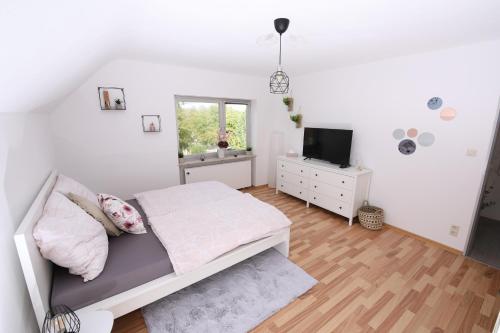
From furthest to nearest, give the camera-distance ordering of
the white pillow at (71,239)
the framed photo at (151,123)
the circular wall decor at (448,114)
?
1. the framed photo at (151,123)
2. the circular wall decor at (448,114)
3. the white pillow at (71,239)

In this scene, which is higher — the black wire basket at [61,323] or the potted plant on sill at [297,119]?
the potted plant on sill at [297,119]

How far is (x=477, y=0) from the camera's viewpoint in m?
1.48

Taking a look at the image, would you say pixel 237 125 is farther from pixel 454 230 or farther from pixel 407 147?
pixel 454 230

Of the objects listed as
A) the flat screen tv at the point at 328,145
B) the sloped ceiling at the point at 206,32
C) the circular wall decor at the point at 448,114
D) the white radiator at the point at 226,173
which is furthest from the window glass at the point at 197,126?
the circular wall decor at the point at 448,114

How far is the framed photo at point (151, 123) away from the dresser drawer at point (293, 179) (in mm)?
2370

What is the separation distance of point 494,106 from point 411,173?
104 centimetres

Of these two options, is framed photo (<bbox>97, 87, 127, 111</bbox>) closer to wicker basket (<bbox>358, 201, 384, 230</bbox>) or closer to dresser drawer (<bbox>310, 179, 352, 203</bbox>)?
dresser drawer (<bbox>310, 179, 352, 203</bbox>)

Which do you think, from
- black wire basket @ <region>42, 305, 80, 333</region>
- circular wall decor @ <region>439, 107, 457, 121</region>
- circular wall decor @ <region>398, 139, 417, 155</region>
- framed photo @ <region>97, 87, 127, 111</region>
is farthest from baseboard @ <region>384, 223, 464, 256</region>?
framed photo @ <region>97, 87, 127, 111</region>

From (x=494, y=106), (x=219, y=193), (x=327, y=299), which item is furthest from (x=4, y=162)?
(x=494, y=106)

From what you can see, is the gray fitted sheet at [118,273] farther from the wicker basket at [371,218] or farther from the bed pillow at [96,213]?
the wicker basket at [371,218]

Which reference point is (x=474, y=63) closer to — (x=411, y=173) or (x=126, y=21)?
(x=411, y=173)

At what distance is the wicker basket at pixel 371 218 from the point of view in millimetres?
3090

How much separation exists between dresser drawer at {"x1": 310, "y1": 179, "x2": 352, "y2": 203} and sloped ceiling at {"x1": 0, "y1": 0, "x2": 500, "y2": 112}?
72.7 inches

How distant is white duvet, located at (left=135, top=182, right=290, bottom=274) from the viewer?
5.89ft
